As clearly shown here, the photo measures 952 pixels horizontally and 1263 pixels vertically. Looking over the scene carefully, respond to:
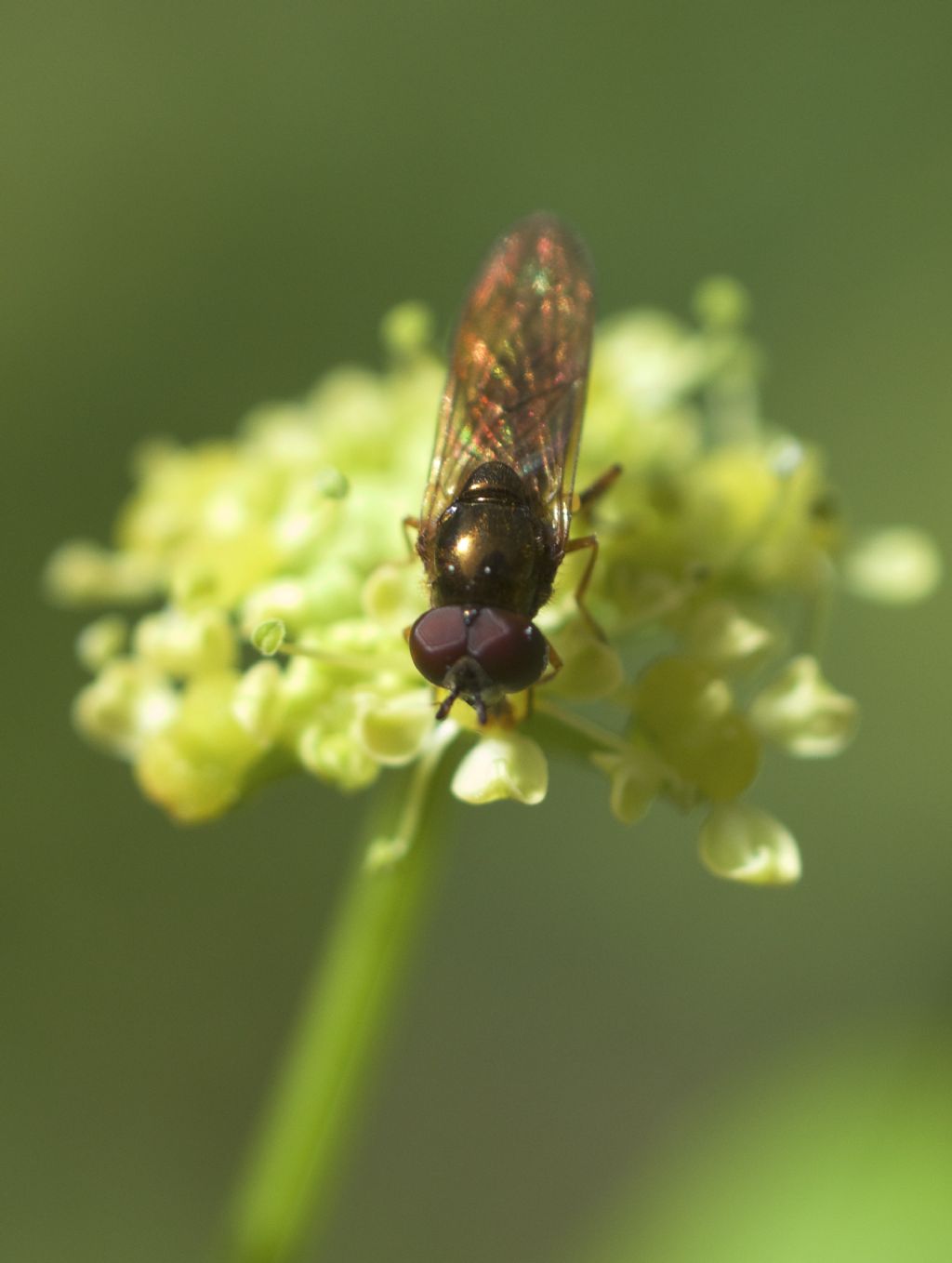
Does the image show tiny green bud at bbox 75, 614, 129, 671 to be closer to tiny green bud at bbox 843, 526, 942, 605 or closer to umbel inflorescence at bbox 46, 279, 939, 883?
umbel inflorescence at bbox 46, 279, 939, 883

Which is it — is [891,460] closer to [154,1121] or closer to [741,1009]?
[741,1009]

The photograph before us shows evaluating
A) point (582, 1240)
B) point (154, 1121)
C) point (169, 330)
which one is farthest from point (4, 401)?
point (582, 1240)

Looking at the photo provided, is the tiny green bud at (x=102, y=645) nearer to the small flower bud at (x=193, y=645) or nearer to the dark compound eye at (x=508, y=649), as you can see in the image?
the small flower bud at (x=193, y=645)

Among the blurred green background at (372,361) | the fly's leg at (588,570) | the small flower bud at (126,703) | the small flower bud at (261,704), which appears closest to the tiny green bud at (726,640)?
the fly's leg at (588,570)

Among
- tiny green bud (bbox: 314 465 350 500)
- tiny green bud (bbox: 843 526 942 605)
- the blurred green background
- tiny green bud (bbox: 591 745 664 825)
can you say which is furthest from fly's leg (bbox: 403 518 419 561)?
the blurred green background

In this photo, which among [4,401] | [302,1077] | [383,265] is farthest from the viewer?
[383,265]
